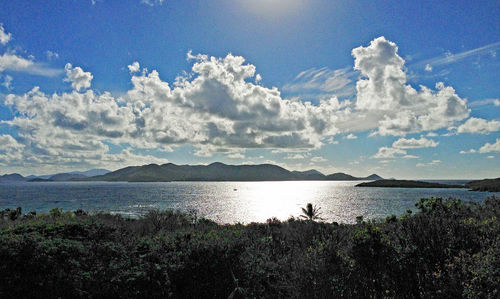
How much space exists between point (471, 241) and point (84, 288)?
8.64 meters

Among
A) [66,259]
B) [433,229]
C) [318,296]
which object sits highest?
[433,229]

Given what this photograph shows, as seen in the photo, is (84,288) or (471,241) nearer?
(84,288)

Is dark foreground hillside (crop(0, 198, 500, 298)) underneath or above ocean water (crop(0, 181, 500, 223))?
above

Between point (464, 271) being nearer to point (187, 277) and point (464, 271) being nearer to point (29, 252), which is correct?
point (187, 277)

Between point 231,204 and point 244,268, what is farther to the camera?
point 231,204

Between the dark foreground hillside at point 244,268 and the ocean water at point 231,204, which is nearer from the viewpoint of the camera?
the dark foreground hillside at point 244,268

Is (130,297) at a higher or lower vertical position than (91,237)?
lower

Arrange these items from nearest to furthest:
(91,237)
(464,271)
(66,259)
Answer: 1. (464,271)
2. (66,259)
3. (91,237)

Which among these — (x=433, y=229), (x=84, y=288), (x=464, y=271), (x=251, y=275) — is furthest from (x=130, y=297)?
(x=433, y=229)

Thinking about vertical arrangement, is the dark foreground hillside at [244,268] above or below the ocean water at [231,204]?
above

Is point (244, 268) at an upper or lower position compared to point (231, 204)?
upper

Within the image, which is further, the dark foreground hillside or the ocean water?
the ocean water

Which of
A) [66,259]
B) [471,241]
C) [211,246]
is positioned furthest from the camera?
[471,241]

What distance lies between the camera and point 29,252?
658cm
